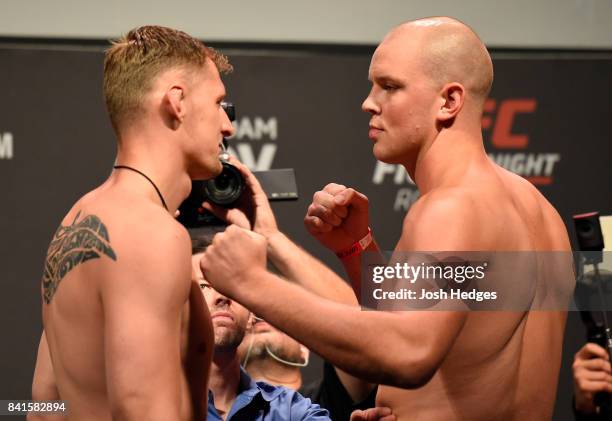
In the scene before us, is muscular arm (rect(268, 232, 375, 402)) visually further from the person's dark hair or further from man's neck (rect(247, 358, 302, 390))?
man's neck (rect(247, 358, 302, 390))

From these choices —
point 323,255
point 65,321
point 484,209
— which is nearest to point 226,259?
point 65,321

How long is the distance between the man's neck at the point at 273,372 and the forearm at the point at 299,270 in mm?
647

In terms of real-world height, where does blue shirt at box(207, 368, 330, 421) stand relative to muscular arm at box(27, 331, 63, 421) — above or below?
below

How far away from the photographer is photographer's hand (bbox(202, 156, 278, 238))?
2344 millimetres

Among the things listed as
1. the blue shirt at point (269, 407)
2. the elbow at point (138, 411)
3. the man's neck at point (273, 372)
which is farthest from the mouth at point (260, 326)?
the elbow at point (138, 411)

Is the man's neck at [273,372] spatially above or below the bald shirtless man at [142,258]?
below

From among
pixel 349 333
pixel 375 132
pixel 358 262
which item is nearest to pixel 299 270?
pixel 358 262

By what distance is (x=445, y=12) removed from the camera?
3.58 m

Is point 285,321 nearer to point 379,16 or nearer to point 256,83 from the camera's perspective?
point 256,83

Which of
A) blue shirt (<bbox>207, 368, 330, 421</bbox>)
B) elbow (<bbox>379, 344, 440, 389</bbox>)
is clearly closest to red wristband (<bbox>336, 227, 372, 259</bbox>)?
blue shirt (<bbox>207, 368, 330, 421</bbox>)

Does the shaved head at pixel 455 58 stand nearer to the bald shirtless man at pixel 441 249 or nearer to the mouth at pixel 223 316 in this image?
the bald shirtless man at pixel 441 249

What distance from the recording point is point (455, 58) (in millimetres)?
1993

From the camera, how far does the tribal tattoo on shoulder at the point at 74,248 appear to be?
5.48 ft

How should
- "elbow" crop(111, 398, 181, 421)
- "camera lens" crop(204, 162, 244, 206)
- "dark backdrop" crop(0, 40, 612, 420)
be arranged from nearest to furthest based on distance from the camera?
"elbow" crop(111, 398, 181, 421) → "camera lens" crop(204, 162, 244, 206) → "dark backdrop" crop(0, 40, 612, 420)
